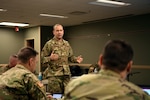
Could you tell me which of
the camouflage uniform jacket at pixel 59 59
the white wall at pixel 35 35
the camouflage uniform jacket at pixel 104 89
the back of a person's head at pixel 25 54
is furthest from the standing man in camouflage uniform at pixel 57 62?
the white wall at pixel 35 35

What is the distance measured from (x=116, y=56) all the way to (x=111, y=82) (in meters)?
0.14

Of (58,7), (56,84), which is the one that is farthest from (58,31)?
(58,7)

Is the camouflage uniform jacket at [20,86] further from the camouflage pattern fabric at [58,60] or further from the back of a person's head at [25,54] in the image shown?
the camouflage pattern fabric at [58,60]

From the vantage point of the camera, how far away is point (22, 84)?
2.55 meters

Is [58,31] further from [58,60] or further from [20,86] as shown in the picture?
[20,86]

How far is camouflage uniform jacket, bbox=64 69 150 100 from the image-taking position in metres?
1.39

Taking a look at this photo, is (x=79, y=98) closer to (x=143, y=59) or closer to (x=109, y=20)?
(x=143, y=59)

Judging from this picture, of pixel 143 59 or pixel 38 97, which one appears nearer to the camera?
pixel 38 97

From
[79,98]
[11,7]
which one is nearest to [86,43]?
[11,7]

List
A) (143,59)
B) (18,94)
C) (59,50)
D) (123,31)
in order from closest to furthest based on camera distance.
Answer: (18,94) → (59,50) → (143,59) → (123,31)

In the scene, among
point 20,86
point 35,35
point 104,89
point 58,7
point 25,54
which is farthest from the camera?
point 35,35

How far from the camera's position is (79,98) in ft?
4.76

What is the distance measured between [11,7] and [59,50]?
3796 mm

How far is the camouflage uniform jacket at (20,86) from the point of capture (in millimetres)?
2531
